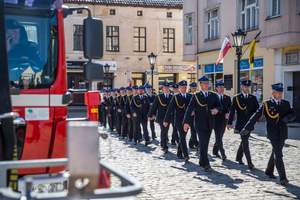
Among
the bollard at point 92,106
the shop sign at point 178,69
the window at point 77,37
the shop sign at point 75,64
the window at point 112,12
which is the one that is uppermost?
the window at point 112,12

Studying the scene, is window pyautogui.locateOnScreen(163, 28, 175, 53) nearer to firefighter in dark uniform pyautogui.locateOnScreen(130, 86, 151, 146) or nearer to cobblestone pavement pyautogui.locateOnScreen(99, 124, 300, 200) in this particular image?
firefighter in dark uniform pyautogui.locateOnScreen(130, 86, 151, 146)

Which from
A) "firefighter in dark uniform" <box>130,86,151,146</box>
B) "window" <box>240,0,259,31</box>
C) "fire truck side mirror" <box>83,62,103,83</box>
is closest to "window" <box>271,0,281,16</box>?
"window" <box>240,0,259,31</box>

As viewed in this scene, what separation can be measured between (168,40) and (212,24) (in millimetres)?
15457

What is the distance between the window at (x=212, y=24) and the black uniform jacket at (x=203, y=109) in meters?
16.5

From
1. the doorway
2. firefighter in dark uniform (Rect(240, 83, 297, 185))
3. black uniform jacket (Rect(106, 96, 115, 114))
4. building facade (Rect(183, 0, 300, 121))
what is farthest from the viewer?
black uniform jacket (Rect(106, 96, 115, 114))

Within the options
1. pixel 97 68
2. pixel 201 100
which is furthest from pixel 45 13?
pixel 201 100

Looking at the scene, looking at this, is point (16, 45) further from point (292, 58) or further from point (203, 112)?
point (292, 58)

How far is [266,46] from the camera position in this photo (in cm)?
1944

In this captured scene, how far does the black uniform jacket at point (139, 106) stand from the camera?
1456 cm

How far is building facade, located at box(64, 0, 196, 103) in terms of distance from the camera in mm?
39406

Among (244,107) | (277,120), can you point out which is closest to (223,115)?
(244,107)

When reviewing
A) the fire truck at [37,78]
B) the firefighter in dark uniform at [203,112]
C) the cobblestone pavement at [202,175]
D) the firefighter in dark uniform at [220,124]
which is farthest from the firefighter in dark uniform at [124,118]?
the fire truck at [37,78]

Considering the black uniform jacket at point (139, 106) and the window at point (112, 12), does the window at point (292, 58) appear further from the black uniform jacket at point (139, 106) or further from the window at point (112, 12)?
the window at point (112, 12)

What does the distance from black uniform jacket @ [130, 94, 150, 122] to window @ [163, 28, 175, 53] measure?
87.2 feet
